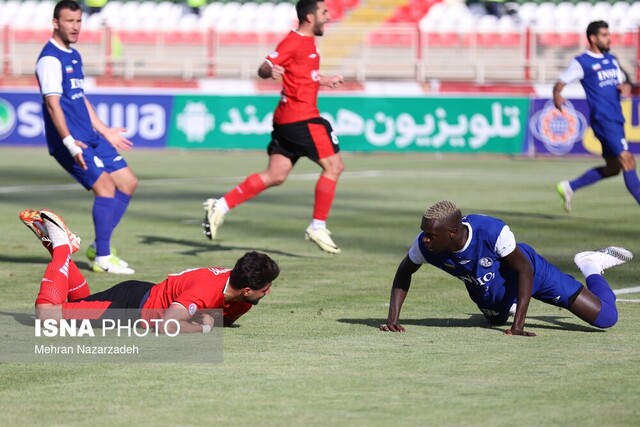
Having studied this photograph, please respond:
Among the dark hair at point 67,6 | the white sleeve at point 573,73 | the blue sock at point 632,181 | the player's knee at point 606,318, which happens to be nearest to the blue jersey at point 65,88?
the dark hair at point 67,6

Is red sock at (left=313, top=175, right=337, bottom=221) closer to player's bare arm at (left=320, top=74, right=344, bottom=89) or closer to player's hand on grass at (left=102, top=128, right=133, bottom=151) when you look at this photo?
player's bare arm at (left=320, top=74, right=344, bottom=89)

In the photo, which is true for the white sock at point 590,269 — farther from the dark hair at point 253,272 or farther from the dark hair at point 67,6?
Result: the dark hair at point 67,6

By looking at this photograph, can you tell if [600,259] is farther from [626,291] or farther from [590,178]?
[590,178]

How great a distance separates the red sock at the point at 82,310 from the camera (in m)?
8.09

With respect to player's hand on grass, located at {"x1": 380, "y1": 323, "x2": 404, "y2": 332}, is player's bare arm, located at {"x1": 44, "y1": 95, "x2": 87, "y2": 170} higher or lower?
higher

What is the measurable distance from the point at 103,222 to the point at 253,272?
439 cm

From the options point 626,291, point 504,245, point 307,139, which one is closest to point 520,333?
point 504,245

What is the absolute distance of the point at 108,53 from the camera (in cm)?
3378

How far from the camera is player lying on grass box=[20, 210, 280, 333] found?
752 cm

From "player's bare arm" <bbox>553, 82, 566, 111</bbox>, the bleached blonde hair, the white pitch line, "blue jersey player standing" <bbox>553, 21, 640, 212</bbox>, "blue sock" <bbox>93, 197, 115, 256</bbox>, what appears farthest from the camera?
"blue jersey player standing" <bbox>553, 21, 640, 212</bbox>

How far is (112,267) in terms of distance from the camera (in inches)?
444

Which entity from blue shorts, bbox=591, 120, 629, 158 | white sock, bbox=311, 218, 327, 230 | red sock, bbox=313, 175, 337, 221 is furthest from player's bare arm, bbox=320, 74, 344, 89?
blue shorts, bbox=591, 120, 629, 158

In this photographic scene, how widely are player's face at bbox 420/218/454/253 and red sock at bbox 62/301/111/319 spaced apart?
2138mm

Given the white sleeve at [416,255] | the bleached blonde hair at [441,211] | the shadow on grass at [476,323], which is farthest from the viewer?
the shadow on grass at [476,323]
